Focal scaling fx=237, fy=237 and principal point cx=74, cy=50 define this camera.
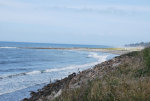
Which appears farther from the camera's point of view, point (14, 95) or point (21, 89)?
point (21, 89)

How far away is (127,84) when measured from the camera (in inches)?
225

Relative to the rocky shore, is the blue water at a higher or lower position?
lower

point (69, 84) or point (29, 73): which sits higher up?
point (69, 84)

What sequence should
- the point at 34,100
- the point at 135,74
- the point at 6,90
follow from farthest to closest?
the point at 6,90 → the point at 34,100 → the point at 135,74

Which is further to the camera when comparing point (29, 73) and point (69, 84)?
point (29, 73)

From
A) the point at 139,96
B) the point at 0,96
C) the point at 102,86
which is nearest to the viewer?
the point at 139,96

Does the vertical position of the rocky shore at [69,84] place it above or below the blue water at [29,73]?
above

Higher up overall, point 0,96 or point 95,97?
point 95,97

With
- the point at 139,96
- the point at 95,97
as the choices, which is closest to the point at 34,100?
the point at 95,97

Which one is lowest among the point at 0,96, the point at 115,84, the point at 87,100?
the point at 0,96

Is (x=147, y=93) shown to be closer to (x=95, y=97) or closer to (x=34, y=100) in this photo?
(x=95, y=97)

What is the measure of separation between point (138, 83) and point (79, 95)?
4.86 ft

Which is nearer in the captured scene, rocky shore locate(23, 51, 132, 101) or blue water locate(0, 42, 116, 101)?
rocky shore locate(23, 51, 132, 101)

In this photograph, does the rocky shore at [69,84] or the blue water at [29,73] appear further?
the blue water at [29,73]
